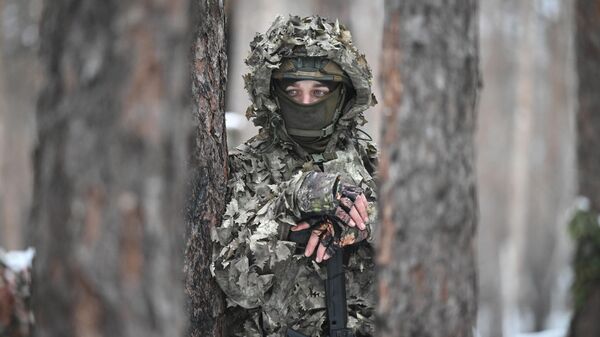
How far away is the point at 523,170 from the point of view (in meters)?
21.8

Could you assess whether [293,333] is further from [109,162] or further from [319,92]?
[109,162]

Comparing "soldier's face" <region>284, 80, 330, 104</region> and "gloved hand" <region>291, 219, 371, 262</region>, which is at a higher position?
"soldier's face" <region>284, 80, 330, 104</region>

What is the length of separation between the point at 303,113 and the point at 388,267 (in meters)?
1.19

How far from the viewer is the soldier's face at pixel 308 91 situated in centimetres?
374

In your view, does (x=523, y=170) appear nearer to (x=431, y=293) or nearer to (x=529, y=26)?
(x=529, y=26)

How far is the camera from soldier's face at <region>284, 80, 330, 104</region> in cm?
374

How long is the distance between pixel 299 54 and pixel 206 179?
785mm

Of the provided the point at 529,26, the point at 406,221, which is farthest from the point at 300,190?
the point at 529,26

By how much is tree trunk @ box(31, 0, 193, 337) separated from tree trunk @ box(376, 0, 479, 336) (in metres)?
1.02


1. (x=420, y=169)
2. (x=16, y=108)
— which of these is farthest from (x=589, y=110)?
(x=16, y=108)

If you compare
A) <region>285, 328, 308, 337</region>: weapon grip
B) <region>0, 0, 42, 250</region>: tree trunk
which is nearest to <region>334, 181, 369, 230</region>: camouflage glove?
<region>285, 328, 308, 337</region>: weapon grip

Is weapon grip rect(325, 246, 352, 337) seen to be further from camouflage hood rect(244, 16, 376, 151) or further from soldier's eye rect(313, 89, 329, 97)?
soldier's eye rect(313, 89, 329, 97)

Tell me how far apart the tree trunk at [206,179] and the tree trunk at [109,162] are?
59.3 inches

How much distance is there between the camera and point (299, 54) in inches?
148
